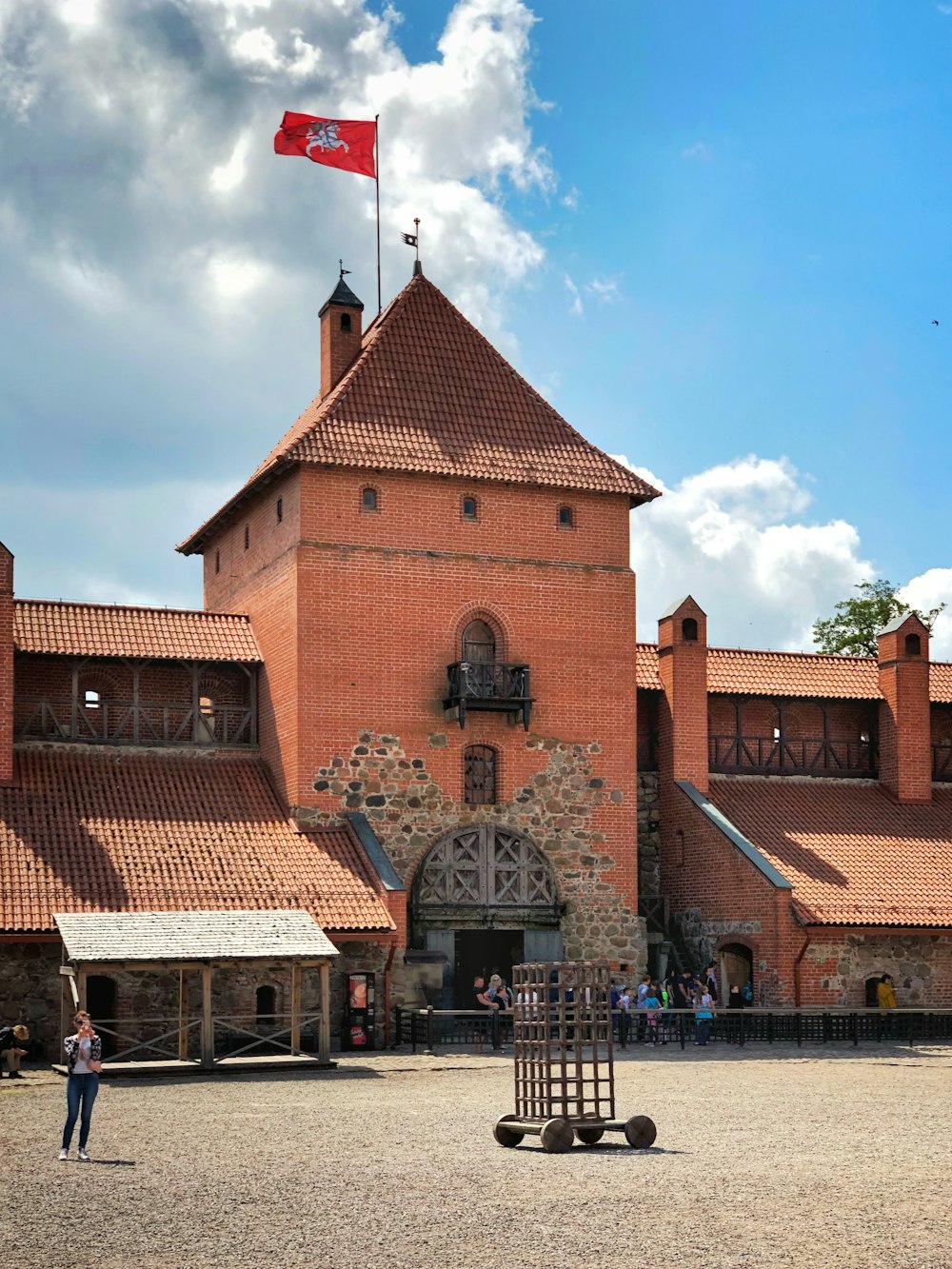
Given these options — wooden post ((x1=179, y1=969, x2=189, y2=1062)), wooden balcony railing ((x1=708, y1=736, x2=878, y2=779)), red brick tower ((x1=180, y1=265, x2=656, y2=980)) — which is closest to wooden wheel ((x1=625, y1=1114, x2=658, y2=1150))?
wooden post ((x1=179, y1=969, x2=189, y2=1062))

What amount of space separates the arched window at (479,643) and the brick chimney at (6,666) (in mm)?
8755

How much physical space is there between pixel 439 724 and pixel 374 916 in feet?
16.5

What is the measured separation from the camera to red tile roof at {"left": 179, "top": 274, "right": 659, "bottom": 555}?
35.8m

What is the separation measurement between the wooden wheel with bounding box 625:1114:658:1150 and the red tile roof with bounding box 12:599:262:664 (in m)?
19.0

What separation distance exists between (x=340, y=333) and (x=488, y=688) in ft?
26.7

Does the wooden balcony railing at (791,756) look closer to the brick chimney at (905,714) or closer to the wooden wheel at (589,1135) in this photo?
the brick chimney at (905,714)

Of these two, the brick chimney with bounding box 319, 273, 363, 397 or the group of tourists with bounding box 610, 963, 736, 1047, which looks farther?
the brick chimney with bounding box 319, 273, 363, 397

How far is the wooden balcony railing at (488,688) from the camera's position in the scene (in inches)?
1391

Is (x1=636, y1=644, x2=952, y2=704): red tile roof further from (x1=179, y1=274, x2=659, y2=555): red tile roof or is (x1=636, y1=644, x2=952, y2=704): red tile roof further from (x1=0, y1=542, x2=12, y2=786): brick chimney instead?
(x1=0, y1=542, x2=12, y2=786): brick chimney

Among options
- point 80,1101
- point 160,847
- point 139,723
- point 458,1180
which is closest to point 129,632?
point 139,723

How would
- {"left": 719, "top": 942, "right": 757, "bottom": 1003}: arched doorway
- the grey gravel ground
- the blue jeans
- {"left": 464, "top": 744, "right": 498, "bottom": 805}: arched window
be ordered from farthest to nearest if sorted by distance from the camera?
{"left": 719, "top": 942, "right": 757, "bottom": 1003}: arched doorway, {"left": 464, "top": 744, "right": 498, "bottom": 805}: arched window, the blue jeans, the grey gravel ground

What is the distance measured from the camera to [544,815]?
36.0 metres

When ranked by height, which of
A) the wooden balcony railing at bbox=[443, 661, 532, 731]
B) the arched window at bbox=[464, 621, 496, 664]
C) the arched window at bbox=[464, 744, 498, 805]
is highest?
the arched window at bbox=[464, 621, 496, 664]

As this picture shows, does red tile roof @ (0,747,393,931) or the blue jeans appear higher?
red tile roof @ (0,747,393,931)
